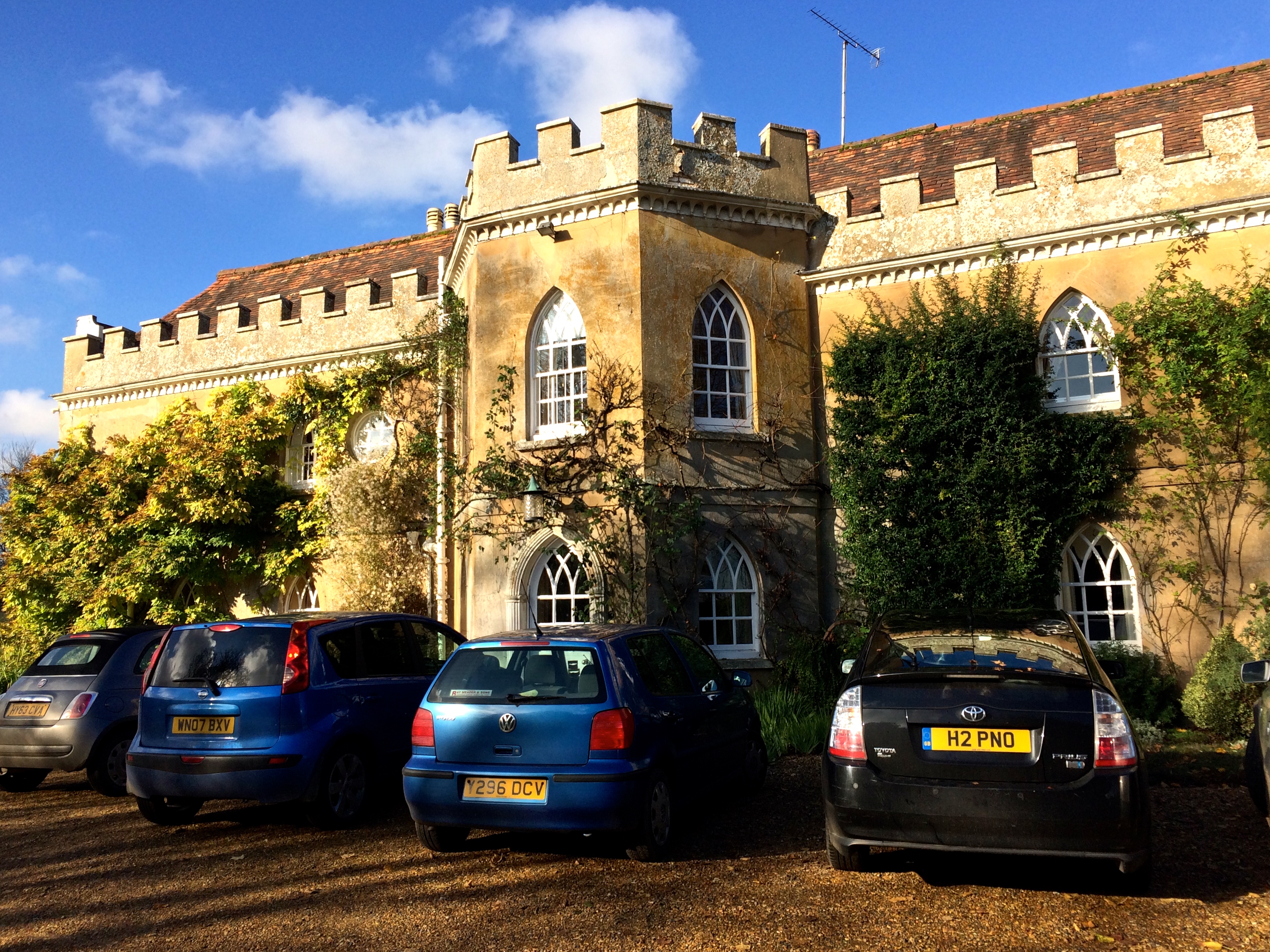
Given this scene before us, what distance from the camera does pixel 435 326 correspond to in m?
15.2

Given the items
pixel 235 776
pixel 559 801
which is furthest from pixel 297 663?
pixel 559 801

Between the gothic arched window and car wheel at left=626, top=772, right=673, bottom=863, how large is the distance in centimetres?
649

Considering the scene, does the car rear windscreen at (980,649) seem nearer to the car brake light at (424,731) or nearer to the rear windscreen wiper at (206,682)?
the car brake light at (424,731)

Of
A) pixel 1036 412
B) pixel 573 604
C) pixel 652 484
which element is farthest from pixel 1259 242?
pixel 573 604

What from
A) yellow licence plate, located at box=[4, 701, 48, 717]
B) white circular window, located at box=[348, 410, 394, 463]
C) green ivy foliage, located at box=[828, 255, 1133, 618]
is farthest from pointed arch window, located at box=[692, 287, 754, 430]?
yellow licence plate, located at box=[4, 701, 48, 717]

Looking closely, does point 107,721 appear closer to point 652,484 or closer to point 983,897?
point 652,484

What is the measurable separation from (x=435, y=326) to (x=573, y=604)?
203 inches

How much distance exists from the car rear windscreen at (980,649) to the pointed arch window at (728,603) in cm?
641

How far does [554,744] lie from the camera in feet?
19.6

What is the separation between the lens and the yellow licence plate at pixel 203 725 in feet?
23.0

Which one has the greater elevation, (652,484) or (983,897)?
(652,484)

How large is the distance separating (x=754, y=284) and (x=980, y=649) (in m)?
8.25

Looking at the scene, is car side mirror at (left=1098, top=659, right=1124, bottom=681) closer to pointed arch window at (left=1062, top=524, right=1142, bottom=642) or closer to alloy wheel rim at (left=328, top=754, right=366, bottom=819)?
alloy wheel rim at (left=328, top=754, right=366, bottom=819)

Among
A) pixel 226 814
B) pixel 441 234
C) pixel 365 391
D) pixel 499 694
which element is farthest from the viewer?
pixel 441 234
